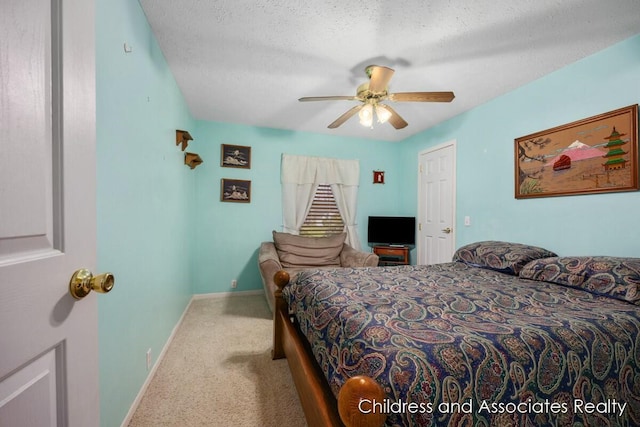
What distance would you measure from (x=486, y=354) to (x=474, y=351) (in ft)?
0.14

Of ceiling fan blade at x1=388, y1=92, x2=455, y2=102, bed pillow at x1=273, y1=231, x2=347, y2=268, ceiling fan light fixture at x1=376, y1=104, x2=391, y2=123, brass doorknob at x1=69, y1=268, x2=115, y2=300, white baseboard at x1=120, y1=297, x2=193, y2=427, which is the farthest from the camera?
bed pillow at x1=273, y1=231, x2=347, y2=268

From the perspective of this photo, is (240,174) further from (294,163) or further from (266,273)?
(266,273)

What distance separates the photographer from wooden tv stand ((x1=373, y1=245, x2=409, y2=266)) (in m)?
3.83

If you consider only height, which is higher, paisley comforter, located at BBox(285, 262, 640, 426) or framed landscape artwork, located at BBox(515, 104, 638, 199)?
framed landscape artwork, located at BBox(515, 104, 638, 199)

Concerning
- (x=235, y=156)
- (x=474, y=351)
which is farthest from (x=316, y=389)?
(x=235, y=156)

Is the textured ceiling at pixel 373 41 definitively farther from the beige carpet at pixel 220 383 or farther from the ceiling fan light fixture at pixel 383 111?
the beige carpet at pixel 220 383

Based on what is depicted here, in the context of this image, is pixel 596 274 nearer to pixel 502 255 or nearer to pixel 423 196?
pixel 502 255

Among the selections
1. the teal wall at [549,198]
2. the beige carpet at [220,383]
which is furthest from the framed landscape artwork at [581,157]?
the beige carpet at [220,383]

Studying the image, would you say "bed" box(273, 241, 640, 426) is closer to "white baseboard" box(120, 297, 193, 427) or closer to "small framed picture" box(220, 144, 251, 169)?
"white baseboard" box(120, 297, 193, 427)

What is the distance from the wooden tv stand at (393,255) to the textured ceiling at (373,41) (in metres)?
2.12

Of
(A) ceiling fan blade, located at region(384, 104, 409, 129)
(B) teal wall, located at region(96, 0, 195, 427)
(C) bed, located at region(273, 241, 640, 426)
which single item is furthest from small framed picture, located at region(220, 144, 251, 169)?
(C) bed, located at region(273, 241, 640, 426)

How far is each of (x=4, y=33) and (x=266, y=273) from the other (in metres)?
2.51

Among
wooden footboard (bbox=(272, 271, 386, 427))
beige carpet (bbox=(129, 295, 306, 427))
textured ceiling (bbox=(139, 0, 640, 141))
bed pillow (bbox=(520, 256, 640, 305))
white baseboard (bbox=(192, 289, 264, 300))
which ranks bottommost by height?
beige carpet (bbox=(129, 295, 306, 427))

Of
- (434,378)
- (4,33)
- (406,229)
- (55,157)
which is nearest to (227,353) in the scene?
(434,378)
